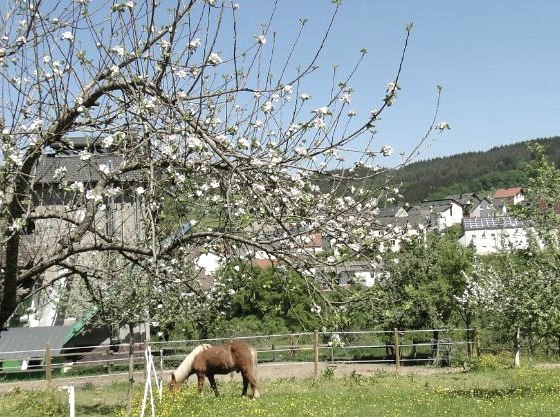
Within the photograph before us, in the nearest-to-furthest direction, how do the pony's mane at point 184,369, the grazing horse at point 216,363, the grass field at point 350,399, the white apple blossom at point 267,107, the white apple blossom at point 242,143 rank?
the white apple blossom at point 242,143 < the white apple blossom at point 267,107 < the grass field at point 350,399 < the grazing horse at point 216,363 < the pony's mane at point 184,369

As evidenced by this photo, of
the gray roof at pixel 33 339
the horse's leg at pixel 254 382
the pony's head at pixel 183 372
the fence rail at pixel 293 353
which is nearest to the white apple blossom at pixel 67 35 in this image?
the horse's leg at pixel 254 382

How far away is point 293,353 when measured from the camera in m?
28.9

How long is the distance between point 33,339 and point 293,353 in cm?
1170

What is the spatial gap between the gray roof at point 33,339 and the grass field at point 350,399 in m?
8.53

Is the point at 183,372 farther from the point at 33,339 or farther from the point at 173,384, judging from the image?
the point at 33,339

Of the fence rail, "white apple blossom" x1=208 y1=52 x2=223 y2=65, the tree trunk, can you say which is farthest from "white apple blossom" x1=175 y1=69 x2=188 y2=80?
the fence rail

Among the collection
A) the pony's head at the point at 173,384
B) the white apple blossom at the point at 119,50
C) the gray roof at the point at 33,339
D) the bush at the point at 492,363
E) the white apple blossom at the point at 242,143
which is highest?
the white apple blossom at the point at 119,50

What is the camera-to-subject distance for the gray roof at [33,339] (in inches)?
1061

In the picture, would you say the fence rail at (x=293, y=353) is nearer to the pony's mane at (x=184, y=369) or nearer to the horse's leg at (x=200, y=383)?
the pony's mane at (x=184, y=369)

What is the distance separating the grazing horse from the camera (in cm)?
1585

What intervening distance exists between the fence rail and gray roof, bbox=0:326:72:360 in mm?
428

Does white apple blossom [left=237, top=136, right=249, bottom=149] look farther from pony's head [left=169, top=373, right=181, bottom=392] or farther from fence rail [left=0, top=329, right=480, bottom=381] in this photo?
fence rail [left=0, top=329, right=480, bottom=381]

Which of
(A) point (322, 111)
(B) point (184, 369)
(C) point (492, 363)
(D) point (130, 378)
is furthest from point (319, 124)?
(C) point (492, 363)

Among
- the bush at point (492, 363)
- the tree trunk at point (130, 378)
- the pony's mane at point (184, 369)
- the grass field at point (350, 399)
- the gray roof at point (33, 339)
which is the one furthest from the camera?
the gray roof at point (33, 339)
